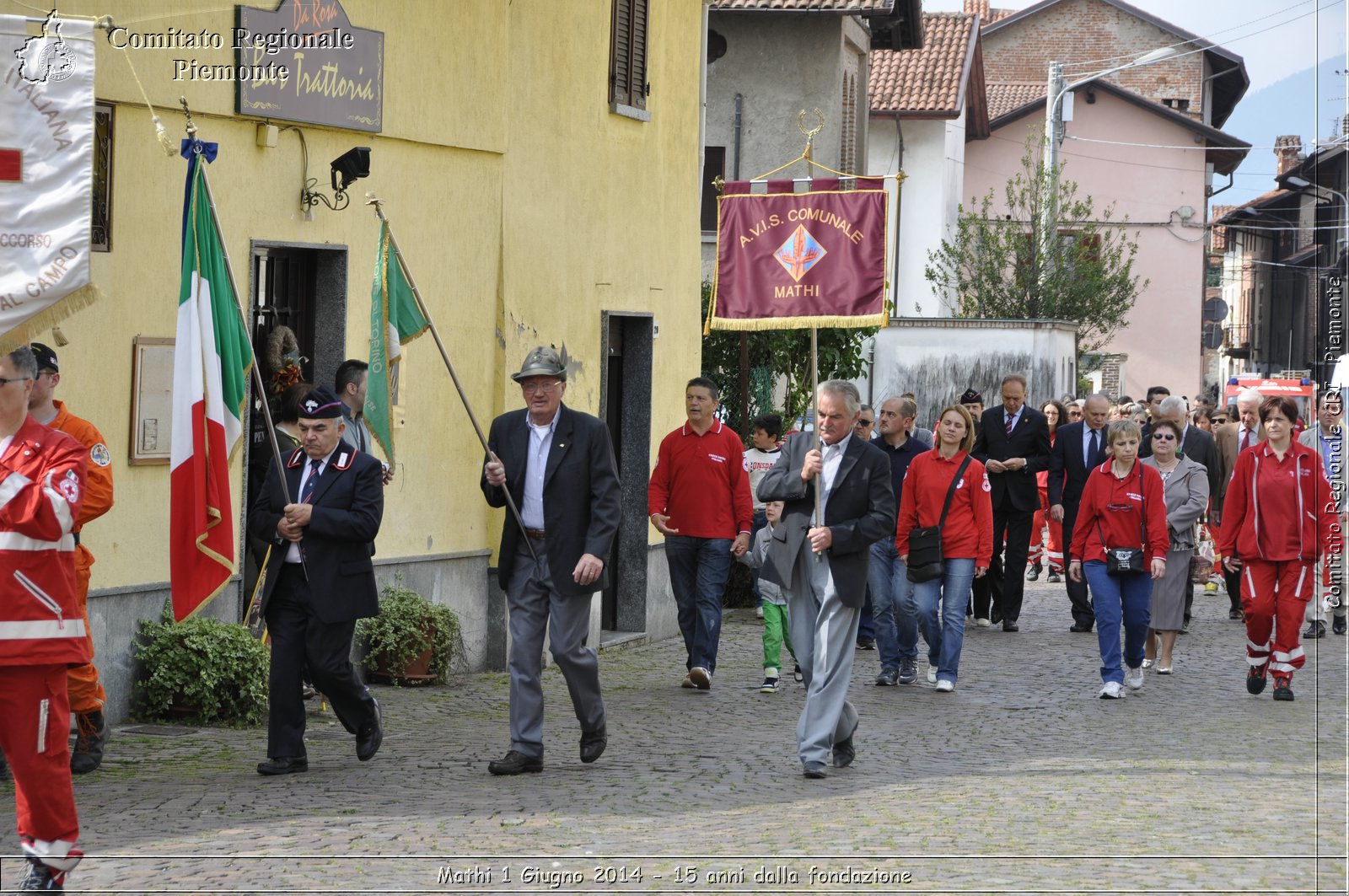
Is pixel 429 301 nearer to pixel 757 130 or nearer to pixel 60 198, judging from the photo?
pixel 60 198

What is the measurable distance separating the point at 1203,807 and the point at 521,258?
6652mm

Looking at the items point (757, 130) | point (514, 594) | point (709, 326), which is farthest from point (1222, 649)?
point (757, 130)

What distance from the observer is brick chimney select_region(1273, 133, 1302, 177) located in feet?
29.8

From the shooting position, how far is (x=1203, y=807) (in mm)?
8531

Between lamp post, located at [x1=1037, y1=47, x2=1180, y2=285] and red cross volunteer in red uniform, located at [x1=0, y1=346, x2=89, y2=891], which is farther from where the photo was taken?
lamp post, located at [x1=1037, y1=47, x2=1180, y2=285]

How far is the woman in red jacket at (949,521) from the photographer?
12703 millimetres

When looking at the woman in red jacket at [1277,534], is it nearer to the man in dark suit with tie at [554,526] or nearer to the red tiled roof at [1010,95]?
the man in dark suit with tie at [554,526]

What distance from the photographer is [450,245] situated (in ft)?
41.0

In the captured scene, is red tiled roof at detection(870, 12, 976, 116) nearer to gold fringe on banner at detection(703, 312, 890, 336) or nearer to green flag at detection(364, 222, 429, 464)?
gold fringe on banner at detection(703, 312, 890, 336)

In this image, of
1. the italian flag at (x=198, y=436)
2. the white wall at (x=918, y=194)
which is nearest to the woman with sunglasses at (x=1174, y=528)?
the italian flag at (x=198, y=436)

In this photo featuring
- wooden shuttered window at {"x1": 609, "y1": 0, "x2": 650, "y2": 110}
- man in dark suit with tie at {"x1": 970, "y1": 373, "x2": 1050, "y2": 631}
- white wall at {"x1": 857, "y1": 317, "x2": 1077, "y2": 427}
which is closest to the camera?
wooden shuttered window at {"x1": 609, "y1": 0, "x2": 650, "y2": 110}

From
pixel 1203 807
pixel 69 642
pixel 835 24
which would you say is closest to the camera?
pixel 69 642

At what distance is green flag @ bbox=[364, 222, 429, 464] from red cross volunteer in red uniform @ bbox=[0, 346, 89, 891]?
3.56 meters

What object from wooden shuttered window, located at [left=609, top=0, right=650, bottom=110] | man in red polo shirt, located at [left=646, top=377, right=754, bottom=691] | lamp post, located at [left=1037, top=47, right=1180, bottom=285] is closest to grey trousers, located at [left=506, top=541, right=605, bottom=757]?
man in red polo shirt, located at [left=646, top=377, right=754, bottom=691]
